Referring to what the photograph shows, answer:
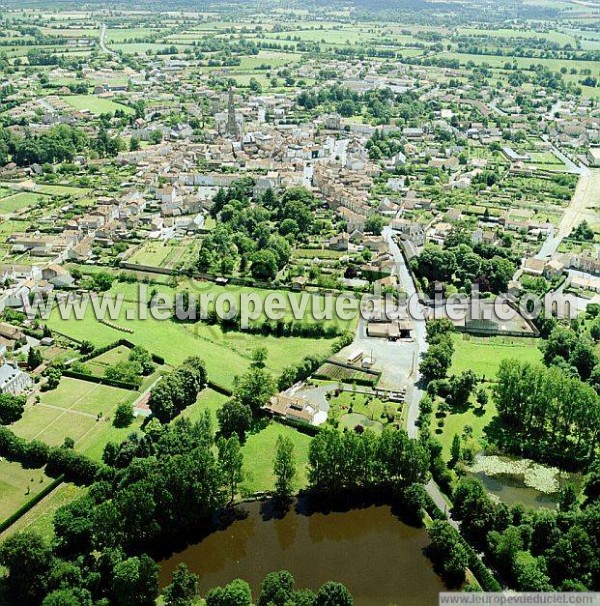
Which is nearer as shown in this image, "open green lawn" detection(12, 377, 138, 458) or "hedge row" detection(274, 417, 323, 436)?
"open green lawn" detection(12, 377, 138, 458)

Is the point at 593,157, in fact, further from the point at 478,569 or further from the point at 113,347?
the point at 478,569

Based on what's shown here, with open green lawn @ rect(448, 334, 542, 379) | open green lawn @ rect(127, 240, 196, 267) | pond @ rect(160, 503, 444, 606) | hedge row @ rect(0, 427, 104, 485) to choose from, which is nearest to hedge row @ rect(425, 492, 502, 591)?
pond @ rect(160, 503, 444, 606)

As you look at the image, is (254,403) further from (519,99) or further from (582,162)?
(519,99)

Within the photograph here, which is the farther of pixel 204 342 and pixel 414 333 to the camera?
pixel 414 333

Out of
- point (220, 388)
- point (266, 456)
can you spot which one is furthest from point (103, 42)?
point (266, 456)

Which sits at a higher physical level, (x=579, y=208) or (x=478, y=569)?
(x=478, y=569)

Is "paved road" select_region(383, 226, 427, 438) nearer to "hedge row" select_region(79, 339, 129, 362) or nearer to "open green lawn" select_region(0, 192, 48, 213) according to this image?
"hedge row" select_region(79, 339, 129, 362)
